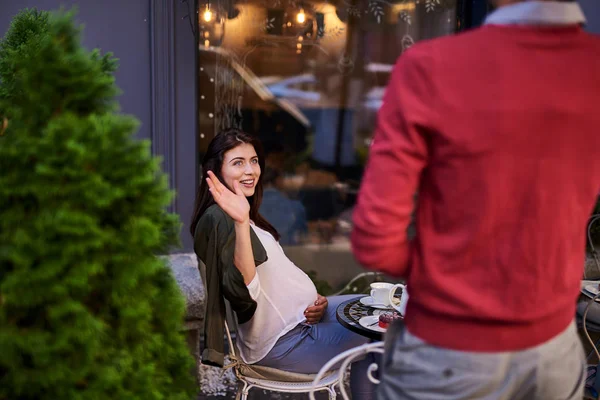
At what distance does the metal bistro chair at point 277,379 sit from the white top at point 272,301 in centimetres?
5

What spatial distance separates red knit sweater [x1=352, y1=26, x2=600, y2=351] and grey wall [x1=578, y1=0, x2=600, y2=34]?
3149mm

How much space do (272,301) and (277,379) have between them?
33 centimetres

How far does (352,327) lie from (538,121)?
1376 millimetres

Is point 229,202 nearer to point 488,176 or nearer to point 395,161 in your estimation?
point 395,161

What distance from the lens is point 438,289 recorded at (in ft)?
4.56

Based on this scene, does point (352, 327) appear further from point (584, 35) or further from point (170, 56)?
point (170, 56)

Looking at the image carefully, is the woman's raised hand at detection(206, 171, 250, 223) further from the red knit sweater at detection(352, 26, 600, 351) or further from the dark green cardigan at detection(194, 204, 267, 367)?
the red knit sweater at detection(352, 26, 600, 351)

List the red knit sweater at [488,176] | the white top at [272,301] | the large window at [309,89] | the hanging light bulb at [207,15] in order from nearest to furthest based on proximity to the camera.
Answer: the red knit sweater at [488,176] < the white top at [272,301] < the hanging light bulb at [207,15] < the large window at [309,89]

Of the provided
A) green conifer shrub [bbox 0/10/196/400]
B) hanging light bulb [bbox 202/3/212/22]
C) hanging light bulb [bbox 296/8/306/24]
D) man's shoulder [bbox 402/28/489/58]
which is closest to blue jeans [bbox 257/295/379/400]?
green conifer shrub [bbox 0/10/196/400]

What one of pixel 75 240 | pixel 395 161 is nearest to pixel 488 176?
pixel 395 161

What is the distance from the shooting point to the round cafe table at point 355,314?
243 cm

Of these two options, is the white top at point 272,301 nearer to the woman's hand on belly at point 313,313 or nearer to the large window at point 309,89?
the woman's hand on belly at point 313,313

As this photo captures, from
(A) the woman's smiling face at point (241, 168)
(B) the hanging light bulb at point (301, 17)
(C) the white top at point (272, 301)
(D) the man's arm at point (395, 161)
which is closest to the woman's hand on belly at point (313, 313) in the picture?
(C) the white top at point (272, 301)

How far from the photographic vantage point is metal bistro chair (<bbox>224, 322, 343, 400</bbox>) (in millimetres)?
2646
